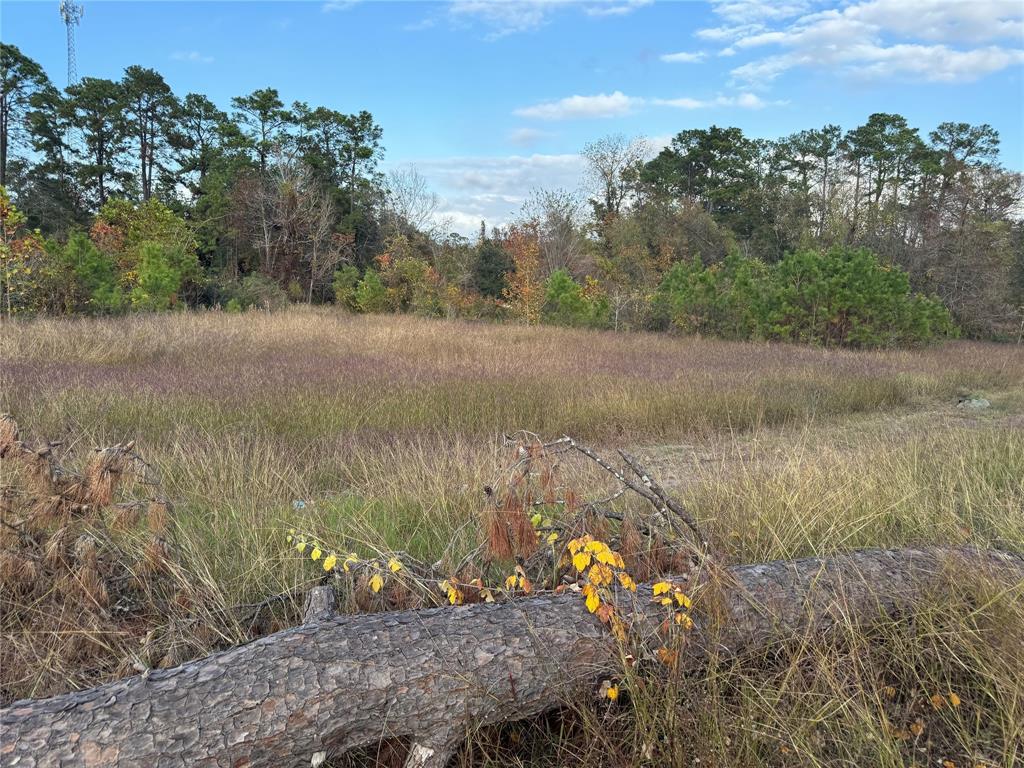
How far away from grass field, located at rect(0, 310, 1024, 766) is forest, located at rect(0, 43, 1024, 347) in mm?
4577

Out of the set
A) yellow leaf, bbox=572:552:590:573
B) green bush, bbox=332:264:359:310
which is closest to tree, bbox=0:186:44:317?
green bush, bbox=332:264:359:310

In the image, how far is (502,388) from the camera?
25.1ft

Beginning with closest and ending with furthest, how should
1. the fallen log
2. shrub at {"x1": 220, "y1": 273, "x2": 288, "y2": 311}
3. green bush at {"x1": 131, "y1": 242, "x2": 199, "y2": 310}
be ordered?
1. the fallen log
2. green bush at {"x1": 131, "y1": 242, "x2": 199, "y2": 310}
3. shrub at {"x1": 220, "y1": 273, "x2": 288, "y2": 311}

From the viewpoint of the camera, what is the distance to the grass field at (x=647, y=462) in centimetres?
193

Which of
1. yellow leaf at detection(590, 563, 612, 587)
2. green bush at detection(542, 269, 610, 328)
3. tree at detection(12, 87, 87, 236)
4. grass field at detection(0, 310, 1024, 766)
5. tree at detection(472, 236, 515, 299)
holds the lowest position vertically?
grass field at detection(0, 310, 1024, 766)

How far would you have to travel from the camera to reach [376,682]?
5.68 ft

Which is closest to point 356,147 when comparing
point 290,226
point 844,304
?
point 290,226

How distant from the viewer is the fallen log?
1536 mm

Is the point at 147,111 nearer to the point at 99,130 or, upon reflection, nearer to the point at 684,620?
the point at 99,130

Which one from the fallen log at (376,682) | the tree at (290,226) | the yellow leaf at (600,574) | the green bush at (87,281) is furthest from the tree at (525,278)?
the yellow leaf at (600,574)

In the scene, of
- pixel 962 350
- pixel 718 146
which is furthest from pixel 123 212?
pixel 718 146

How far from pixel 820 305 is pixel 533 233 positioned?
56.2 ft

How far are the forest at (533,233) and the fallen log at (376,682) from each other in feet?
40.6

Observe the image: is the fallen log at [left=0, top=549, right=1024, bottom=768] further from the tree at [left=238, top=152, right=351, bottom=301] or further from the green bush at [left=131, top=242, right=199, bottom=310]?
the tree at [left=238, top=152, right=351, bottom=301]
